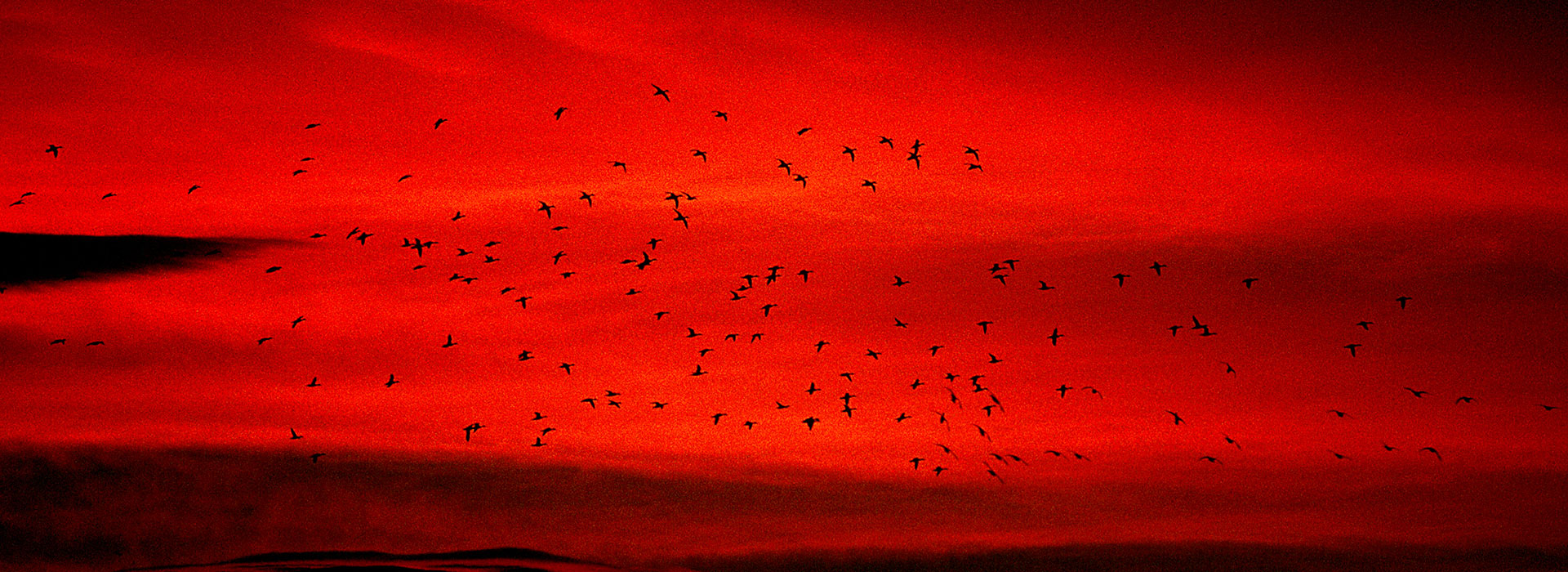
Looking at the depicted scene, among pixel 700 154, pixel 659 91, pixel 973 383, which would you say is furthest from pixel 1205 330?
pixel 659 91

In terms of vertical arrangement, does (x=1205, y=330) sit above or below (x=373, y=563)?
below

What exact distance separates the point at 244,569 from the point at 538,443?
8828 centimetres

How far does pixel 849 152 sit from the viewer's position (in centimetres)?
6175

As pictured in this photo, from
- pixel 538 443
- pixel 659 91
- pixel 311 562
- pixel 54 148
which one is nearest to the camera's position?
pixel 659 91

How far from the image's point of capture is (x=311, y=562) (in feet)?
565

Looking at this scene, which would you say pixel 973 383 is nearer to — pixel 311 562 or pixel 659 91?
pixel 659 91

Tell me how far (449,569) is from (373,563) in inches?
459

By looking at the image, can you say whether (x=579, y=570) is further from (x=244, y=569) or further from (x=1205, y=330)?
(x=1205, y=330)

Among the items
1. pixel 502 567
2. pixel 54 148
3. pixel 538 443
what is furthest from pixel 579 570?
pixel 54 148

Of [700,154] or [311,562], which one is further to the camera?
[311,562]

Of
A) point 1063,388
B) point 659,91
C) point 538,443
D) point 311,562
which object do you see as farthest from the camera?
point 311,562

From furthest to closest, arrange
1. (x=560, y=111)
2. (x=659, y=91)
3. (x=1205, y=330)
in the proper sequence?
(x=1205, y=330) → (x=560, y=111) → (x=659, y=91)

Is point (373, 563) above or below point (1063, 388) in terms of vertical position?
above

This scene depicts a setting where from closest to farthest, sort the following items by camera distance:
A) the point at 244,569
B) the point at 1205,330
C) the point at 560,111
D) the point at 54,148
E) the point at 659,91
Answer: the point at 659,91, the point at 560,111, the point at 54,148, the point at 1205,330, the point at 244,569
